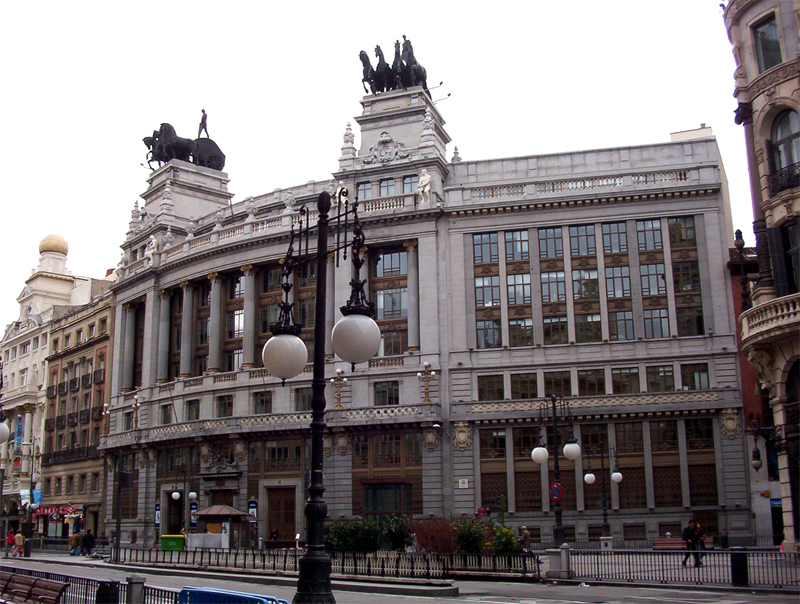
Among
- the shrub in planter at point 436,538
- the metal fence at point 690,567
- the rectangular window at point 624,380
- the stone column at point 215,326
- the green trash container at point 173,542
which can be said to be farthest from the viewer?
the stone column at point 215,326

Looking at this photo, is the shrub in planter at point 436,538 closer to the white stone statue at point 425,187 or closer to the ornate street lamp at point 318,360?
the ornate street lamp at point 318,360

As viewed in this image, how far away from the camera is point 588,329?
54500 mm

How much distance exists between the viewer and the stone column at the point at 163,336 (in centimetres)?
6950

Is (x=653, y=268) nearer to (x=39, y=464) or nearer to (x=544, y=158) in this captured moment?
(x=544, y=158)

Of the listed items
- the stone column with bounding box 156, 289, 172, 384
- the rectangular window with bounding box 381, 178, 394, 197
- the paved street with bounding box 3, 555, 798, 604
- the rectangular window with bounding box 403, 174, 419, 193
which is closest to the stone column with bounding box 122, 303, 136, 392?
the stone column with bounding box 156, 289, 172, 384

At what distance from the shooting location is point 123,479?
111 feet

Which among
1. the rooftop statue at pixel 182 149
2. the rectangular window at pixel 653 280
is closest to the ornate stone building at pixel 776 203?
the rectangular window at pixel 653 280

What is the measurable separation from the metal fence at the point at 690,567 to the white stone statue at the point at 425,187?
34.5 m

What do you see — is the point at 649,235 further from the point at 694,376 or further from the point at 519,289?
the point at 694,376

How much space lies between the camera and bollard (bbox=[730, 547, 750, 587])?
23.7m

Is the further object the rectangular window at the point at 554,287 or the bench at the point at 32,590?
the rectangular window at the point at 554,287

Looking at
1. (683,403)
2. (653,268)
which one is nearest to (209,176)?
(653,268)

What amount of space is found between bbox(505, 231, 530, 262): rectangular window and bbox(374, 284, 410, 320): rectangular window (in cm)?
763

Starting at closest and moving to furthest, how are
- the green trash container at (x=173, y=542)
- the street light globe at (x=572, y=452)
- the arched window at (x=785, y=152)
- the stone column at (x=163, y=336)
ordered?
Result: the arched window at (x=785, y=152) < the street light globe at (x=572, y=452) < the green trash container at (x=173, y=542) < the stone column at (x=163, y=336)
